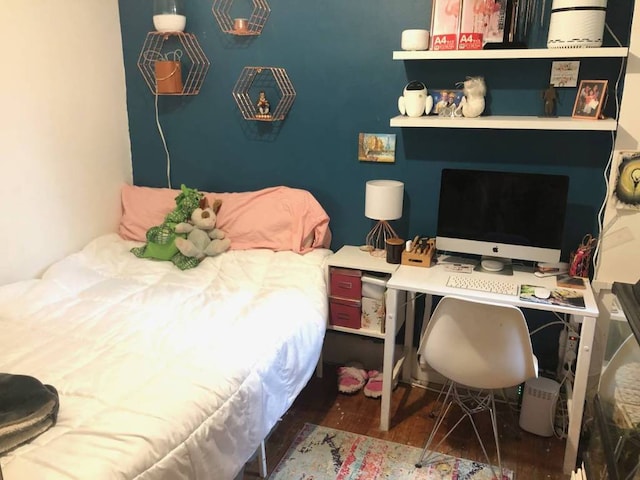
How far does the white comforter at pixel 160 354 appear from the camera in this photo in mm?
1474

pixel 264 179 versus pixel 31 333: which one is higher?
pixel 264 179

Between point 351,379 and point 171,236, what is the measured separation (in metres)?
1.23

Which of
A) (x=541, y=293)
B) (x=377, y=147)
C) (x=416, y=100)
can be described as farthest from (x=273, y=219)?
(x=541, y=293)

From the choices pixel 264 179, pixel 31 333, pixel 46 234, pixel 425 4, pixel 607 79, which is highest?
pixel 425 4

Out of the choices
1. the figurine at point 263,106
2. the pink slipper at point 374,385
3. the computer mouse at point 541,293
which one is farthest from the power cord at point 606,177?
the figurine at point 263,106

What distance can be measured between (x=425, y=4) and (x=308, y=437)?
211 centimetres

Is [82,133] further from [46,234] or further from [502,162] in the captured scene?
[502,162]

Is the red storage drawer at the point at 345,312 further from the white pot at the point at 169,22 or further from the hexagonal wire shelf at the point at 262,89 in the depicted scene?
the white pot at the point at 169,22

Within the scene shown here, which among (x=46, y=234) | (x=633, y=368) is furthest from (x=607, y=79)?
(x=46, y=234)

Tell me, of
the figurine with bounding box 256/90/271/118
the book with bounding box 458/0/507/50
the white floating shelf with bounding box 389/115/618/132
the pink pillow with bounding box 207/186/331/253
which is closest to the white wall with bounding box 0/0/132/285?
the pink pillow with bounding box 207/186/331/253

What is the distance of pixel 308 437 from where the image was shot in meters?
2.50

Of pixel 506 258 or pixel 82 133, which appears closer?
pixel 506 258

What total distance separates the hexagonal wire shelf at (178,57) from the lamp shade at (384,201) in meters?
1.24

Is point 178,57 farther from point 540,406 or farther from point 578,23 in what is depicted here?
point 540,406
